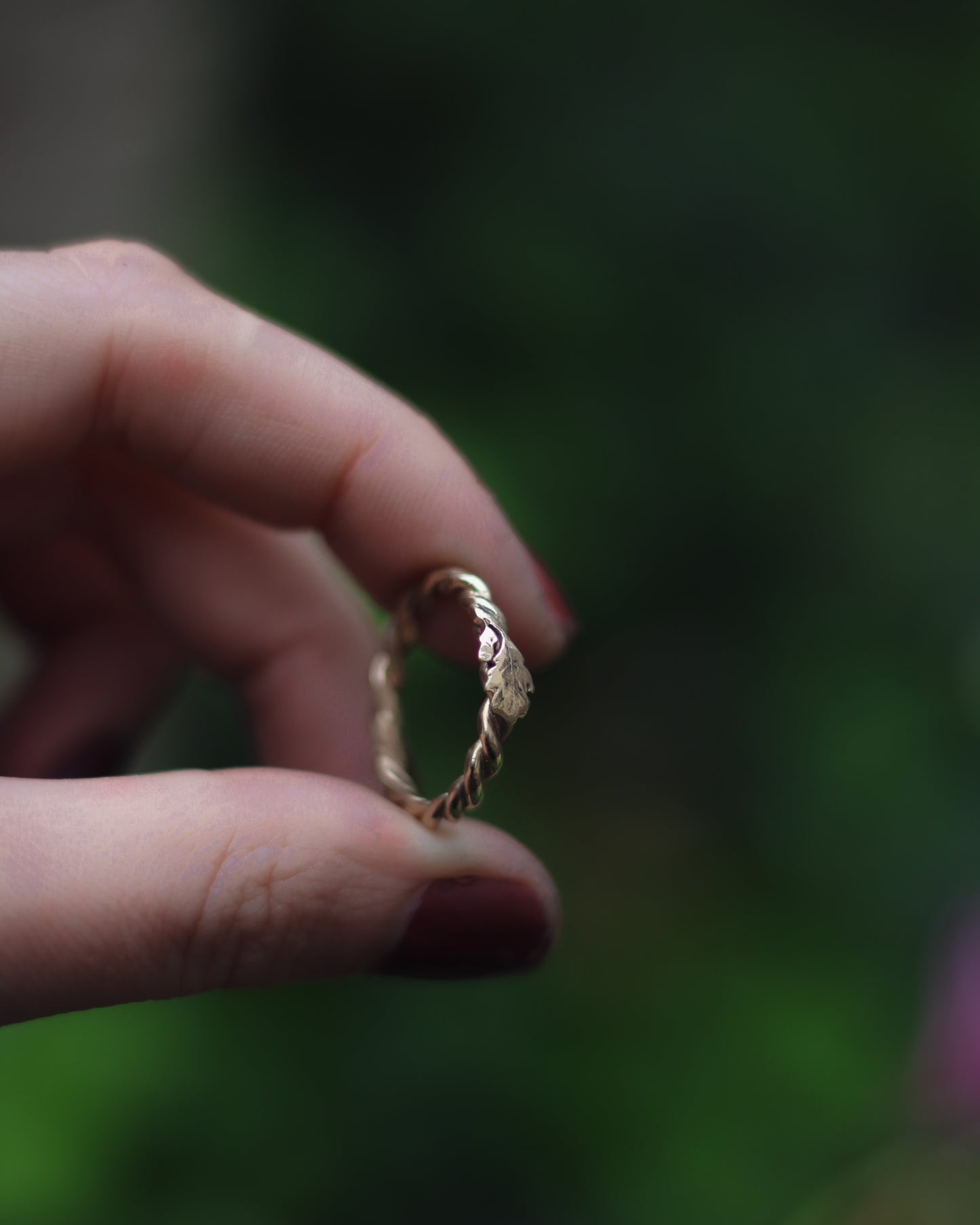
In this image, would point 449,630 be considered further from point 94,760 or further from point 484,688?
point 94,760

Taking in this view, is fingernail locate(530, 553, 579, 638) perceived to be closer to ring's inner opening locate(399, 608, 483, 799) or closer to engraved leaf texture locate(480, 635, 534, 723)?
engraved leaf texture locate(480, 635, 534, 723)

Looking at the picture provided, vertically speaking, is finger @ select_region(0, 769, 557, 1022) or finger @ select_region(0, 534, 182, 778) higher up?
finger @ select_region(0, 769, 557, 1022)

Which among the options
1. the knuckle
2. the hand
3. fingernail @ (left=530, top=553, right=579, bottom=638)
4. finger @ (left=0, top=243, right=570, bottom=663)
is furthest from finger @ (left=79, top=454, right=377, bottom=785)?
the knuckle

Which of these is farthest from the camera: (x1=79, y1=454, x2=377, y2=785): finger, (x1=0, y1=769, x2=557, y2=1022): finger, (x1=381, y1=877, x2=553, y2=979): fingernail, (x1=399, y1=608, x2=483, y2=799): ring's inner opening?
(x1=399, y1=608, x2=483, y2=799): ring's inner opening

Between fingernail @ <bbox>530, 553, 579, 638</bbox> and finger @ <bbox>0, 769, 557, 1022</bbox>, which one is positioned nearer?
finger @ <bbox>0, 769, 557, 1022</bbox>

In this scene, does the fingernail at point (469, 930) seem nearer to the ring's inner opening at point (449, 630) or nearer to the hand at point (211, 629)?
the hand at point (211, 629)

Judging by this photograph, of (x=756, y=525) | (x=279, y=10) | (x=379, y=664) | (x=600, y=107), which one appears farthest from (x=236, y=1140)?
(x=279, y=10)

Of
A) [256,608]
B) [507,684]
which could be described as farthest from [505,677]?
[256,608]
